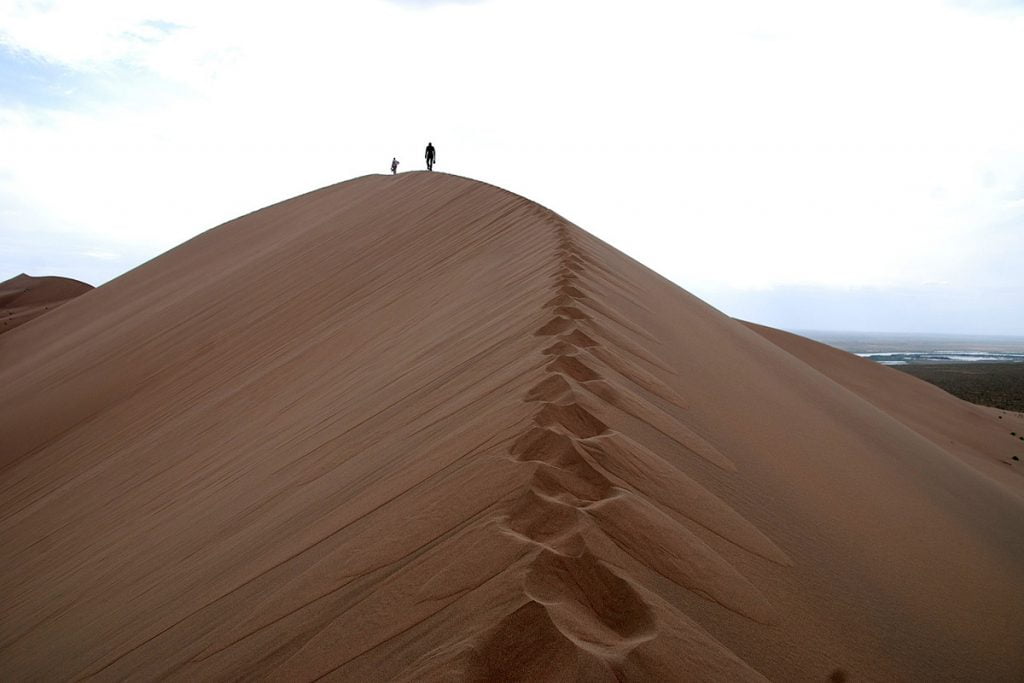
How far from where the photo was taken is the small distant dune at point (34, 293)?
26136 mm

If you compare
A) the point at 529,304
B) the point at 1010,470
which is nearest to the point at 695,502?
the point at 529,304

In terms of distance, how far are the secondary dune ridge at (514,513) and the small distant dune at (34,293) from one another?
2247 centimetres

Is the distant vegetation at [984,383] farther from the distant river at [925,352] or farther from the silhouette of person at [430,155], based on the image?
the silhouette of person at [430,155]

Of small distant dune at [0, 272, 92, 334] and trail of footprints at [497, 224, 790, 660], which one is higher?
small distant dune at [0, 272, 92, 334]

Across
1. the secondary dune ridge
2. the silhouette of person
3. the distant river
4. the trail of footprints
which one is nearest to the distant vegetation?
the distant river

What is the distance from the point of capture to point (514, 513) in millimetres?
1988

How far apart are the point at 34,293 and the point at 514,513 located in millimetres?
32677

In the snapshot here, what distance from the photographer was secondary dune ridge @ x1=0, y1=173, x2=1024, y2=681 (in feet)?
5.81

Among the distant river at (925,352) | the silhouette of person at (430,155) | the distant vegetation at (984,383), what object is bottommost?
the distant river at (925,352)

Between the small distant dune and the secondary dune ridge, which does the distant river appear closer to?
the secondary dune ridge

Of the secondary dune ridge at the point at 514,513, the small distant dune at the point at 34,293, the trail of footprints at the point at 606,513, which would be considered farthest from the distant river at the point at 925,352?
the small distant dune at the point at 34,293

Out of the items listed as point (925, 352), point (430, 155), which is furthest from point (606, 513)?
point (925, 352)

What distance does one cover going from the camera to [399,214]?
11.6 m

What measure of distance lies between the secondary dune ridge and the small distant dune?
22.5 m
